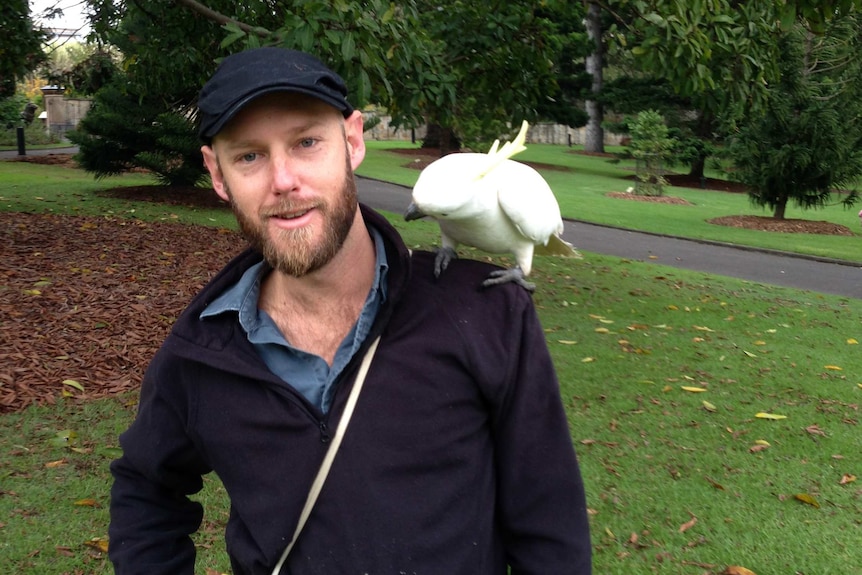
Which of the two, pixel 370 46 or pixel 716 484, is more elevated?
pixel 370 46

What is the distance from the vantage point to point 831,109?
1780 cm

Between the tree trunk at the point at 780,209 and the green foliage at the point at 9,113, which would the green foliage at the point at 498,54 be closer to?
the tree trunk at the point at 780,209

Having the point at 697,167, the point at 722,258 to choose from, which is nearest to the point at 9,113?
the point at 697,167

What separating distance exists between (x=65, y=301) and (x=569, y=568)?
244 inches

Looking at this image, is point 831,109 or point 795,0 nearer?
point 795,0

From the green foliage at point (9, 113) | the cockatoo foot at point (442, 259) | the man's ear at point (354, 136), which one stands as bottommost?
the cockatoo foot at point (442, 259)

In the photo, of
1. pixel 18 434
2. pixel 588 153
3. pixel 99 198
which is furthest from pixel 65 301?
pixel 588 153

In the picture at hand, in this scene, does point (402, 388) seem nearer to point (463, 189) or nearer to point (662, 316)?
point (463, 189)

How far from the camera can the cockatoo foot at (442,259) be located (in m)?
1.73

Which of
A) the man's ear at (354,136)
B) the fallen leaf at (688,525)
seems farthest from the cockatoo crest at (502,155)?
the fallen leaf at (688,525)

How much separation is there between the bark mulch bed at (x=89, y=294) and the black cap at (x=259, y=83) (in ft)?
13.6

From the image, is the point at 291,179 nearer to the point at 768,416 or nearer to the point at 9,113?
the point at 768,416

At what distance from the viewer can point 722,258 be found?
46.0ft

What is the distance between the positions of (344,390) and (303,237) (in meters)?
0.30
